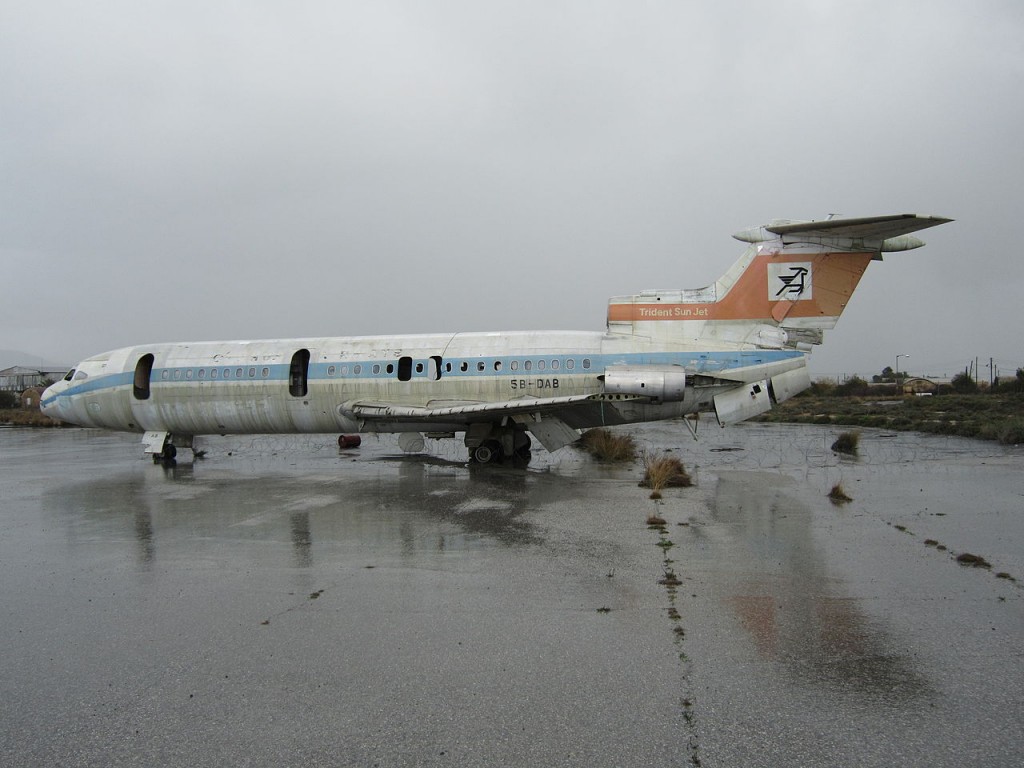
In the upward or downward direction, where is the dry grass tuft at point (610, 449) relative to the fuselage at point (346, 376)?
downward

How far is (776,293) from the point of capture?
52.1 ft

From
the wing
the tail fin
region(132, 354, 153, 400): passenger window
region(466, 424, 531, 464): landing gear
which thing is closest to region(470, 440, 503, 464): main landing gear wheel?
region(466, 424, 531, 464): landing gear

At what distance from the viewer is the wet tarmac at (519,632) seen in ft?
12.9

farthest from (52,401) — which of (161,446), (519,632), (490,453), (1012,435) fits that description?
(1012,435)

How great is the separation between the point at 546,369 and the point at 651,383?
2725mm

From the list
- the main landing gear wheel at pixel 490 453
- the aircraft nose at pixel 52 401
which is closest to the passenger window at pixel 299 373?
the main landing gear wheel at pixel 490 453

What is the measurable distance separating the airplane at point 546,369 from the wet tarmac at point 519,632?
13.7ft

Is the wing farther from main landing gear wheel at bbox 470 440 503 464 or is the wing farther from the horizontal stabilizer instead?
the horizontal stabilizer

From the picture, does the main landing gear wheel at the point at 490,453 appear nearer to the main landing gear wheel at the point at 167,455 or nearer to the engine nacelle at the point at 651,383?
the engine nacelle at the point at 651,383

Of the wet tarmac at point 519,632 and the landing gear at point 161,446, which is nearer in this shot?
the wet tarmac at point 519,632

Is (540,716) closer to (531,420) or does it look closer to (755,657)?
(755,657)

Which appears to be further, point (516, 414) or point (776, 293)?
point (516, 414)

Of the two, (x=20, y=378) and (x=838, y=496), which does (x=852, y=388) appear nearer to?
(x=838, y=496)

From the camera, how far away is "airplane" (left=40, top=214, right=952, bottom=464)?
1556 cm
